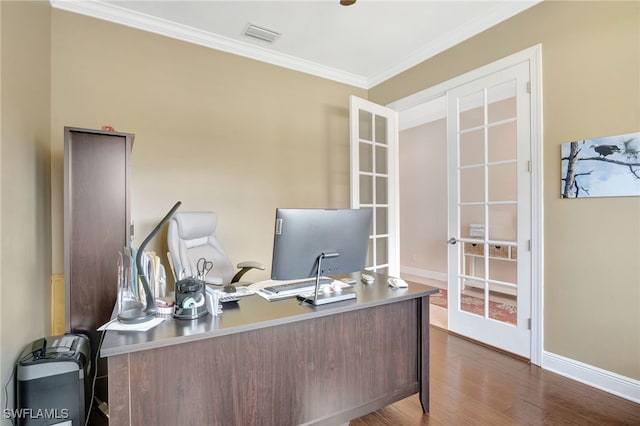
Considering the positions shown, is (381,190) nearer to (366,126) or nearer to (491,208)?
(366,126)

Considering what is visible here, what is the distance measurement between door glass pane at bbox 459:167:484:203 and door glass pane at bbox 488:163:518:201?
0.09 metres

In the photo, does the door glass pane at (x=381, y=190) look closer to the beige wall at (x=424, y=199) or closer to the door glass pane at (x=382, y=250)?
the door glass pane at (x=382, y=250)

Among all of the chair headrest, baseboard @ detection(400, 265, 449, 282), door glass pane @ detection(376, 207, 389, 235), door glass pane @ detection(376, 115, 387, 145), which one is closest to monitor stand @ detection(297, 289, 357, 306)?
the chair headrest

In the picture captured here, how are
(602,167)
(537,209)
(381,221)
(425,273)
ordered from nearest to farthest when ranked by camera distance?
(602,167), (537,209), (381,221), (425,273)

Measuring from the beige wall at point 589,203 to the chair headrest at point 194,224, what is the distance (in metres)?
2.67

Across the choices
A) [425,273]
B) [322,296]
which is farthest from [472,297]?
[425,273]

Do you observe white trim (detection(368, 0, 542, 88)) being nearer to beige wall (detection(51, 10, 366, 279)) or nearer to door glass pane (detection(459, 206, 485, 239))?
beige wall (detection(51, 10, 366, 279))

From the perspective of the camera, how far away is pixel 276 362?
4.84 feet

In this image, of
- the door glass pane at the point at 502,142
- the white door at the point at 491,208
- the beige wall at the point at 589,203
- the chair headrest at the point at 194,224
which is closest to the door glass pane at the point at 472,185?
the white door at the point at 491,208

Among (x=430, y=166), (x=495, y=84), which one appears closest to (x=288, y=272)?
(x=495, y=84)

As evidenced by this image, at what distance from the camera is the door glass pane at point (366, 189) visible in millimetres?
3820

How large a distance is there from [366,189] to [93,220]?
2.73m

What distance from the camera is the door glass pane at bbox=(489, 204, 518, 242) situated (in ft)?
8.81

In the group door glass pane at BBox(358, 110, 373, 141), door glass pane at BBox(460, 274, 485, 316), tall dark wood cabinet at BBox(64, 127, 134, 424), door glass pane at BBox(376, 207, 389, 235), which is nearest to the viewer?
tall dark wood cabinet at BBox(64, 127, 134, 424)
